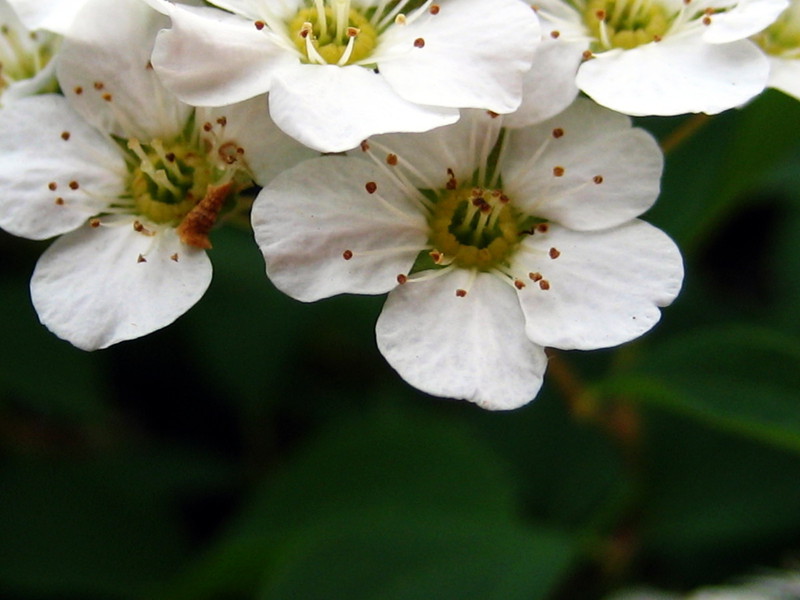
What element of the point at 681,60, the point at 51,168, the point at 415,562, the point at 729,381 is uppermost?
the point at 681,60

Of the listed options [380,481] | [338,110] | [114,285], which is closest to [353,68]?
[338,110]

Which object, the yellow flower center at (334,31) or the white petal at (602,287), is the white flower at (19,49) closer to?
the yellow flower center at (334,31)

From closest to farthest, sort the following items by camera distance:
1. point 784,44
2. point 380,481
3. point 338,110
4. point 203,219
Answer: point 338,110 → point 203,219 → point 784,44 → point 380,481

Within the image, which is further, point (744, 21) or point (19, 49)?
point (19, 49)

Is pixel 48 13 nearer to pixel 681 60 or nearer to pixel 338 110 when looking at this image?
pixel 338 110

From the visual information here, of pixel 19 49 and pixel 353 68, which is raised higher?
pixel 353 68

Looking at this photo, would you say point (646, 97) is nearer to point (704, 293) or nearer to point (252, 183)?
point (252, 183)

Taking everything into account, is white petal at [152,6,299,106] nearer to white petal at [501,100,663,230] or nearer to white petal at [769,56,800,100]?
white petal at [501,100,663,230]
